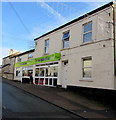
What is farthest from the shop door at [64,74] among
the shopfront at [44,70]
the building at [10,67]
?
the building at [10,67]

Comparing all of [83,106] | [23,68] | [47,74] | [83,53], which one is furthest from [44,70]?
[83,106]

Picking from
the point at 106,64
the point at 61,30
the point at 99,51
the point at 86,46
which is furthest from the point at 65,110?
the point at 61,30

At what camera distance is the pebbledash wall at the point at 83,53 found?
1065 centimetres

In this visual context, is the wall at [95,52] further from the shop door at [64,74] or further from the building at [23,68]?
the building at [23,68]

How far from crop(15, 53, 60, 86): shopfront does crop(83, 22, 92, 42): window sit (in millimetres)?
3651

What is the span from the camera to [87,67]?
1226 cm

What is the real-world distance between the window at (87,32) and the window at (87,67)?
1650mm

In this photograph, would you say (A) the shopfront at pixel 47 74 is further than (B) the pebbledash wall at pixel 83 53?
Yes

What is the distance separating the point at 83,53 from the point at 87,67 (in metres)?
1.21

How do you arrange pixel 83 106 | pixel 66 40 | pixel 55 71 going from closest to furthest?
1. pixel 83 106
2. pixel 66 40
3. pixel 55 71

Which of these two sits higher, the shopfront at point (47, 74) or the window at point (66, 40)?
the window at point (66, 40)

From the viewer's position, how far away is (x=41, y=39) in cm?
1989

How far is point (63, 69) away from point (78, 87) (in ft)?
10.2

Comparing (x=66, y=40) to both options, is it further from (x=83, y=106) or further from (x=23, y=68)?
(x=23, y=68)
